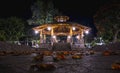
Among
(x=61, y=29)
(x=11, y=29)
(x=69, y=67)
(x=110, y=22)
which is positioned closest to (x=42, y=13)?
(x=11, y=29)

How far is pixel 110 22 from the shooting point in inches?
1729

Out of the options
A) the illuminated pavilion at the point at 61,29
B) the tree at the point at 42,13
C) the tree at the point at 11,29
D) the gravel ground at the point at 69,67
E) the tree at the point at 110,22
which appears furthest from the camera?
the tree at the point at 42,13

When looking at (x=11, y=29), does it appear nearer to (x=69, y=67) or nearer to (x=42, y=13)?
(x=42, y=13)

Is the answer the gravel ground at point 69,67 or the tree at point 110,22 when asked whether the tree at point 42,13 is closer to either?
the tree at point 110,22

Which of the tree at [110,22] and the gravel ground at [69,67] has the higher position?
the tree at [110,22]

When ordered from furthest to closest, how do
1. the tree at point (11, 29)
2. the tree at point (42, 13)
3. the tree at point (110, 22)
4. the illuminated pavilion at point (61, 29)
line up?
the tree at point (42, 13), the tree at point (11, 29), the tree at point (110, 22), the illuminated pavilion at point (61, 29)

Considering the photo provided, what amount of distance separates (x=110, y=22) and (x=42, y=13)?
2089cm

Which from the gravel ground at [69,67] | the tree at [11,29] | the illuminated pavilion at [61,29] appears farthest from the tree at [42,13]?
the gravel ground at [69,67]

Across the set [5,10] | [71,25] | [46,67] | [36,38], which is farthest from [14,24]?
[46,67]

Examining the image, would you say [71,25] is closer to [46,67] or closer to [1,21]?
[1,21]

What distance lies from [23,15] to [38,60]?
→ 72869 mm

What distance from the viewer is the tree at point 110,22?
43500 millimetres

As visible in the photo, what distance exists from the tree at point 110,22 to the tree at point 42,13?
14.8 m

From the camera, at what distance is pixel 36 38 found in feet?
171
